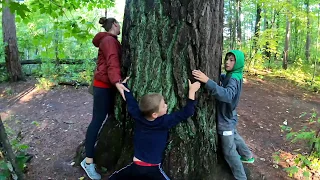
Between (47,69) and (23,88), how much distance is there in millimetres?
1402

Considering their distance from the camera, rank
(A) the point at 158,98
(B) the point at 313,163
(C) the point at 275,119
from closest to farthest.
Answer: (A) the point at 158,98, (B) the point at 313,163, (C) the point at 275,119

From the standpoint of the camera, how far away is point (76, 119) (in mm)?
6406

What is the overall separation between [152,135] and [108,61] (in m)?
0.97

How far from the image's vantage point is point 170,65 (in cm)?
274

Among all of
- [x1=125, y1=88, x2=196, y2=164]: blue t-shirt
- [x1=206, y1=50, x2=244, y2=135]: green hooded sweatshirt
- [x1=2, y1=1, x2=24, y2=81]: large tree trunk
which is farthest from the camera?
[x1=2, y1=1, x2=24, y2=81]: large tree trunk

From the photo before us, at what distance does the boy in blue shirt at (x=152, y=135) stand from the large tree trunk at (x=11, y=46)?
10142mm

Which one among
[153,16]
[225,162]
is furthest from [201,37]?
[225,162]

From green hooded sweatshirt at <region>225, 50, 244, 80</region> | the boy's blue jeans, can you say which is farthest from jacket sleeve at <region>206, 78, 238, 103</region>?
the boy's blue jeans

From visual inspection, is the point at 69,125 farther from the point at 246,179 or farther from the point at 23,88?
the point at 23,88

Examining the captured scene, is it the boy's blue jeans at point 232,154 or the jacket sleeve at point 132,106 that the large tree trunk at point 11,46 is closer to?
the jacket sleeve at point 132,106

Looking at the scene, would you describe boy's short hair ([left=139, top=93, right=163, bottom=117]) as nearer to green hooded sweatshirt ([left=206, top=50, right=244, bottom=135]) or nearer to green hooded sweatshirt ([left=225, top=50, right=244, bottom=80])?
green hooded sweatshirt ([left=206, top=50, right=244, bottom=135])

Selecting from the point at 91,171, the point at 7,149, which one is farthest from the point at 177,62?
the point at 7,149

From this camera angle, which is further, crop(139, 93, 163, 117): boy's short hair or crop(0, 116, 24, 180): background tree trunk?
crop(0, 116, 24, 180): background tree trunk

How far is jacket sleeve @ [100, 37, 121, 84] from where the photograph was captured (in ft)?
9.48
